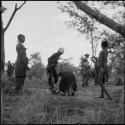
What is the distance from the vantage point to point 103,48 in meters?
11.6

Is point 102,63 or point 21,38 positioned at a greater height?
point 21,38

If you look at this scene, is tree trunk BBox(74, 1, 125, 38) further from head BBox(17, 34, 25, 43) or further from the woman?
Result: the woman

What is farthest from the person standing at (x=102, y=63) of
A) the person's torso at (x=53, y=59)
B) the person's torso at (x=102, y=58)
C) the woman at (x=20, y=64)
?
the woman at (x=20, y=64)

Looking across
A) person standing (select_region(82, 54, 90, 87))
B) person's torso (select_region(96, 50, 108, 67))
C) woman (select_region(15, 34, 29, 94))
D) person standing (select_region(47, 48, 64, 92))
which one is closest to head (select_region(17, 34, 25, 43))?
woman (select_region(15, 34, 29, 94))

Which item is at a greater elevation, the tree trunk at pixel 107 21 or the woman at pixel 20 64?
the tree trunk at pixel 107 21

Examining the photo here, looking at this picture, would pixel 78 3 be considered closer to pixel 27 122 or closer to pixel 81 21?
pixel 27 122

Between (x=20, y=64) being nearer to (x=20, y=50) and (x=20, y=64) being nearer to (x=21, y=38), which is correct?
(x=20, y=50)

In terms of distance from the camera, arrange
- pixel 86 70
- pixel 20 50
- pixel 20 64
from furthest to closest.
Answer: pixel 86 70 < pixel 20 64 < pixel 20 50

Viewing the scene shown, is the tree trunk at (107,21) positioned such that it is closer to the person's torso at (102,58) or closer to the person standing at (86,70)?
the person's torso at (102,58)

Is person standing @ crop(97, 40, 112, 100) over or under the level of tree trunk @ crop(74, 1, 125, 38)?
under

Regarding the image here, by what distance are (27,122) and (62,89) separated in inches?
260

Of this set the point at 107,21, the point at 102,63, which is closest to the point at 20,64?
the point at 102,63

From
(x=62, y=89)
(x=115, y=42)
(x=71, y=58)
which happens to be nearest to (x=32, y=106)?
(x=62, y=89)

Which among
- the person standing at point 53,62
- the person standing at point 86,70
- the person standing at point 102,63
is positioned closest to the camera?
the person standing at point 102,63
